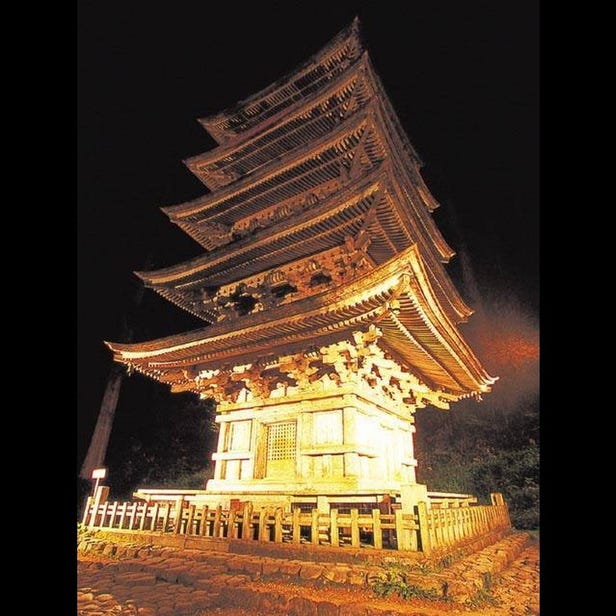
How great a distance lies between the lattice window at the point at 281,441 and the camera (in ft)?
30.0

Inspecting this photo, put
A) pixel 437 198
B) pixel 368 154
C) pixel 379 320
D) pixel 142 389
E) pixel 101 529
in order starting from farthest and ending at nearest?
pixel 142 389
pixel 437 198
pixel 368 154
pixel 101 529
pixel 379 320

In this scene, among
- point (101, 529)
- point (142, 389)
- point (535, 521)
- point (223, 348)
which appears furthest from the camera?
point (142, 389)

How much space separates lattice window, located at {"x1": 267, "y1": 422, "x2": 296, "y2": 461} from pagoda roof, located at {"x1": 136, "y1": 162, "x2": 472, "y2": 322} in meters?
4.17

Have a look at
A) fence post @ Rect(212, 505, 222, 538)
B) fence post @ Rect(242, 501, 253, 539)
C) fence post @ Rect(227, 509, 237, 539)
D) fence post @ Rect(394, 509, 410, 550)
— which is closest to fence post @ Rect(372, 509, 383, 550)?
fence post @ Rect(394, 509, 410, 550)

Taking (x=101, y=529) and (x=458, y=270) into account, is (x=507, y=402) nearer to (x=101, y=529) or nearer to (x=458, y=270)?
(x=458, y=270)

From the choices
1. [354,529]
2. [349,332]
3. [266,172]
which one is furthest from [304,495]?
[266,172]

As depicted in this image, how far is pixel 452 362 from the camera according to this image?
32.5 feet

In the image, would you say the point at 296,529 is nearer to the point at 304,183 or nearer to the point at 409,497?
the point at 409,497

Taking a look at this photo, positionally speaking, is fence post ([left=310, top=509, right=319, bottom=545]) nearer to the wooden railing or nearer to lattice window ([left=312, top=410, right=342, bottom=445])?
the wooden railing

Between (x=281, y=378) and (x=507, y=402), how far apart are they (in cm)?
780

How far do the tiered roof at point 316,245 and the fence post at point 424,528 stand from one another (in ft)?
10.4

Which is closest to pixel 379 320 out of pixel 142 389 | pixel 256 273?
pixel 256 273

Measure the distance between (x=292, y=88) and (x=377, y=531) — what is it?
12.7 metres

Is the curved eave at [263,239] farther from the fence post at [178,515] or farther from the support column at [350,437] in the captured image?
the fence post at [178,515]
